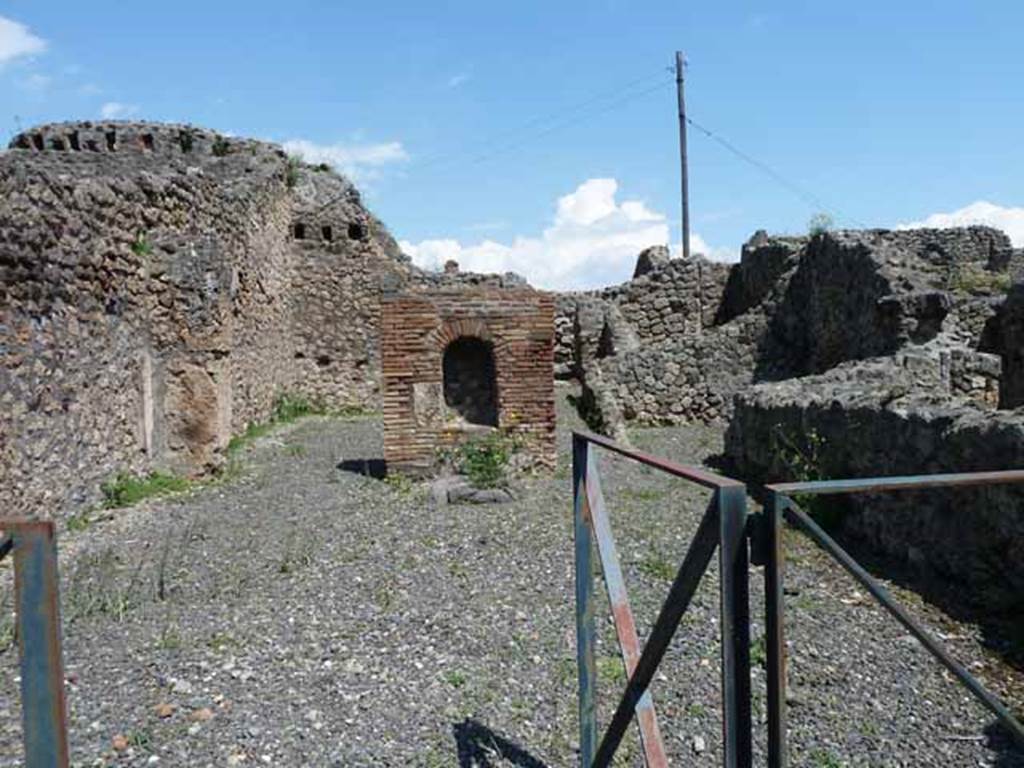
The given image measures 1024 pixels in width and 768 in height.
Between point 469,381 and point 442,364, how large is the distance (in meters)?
0.51

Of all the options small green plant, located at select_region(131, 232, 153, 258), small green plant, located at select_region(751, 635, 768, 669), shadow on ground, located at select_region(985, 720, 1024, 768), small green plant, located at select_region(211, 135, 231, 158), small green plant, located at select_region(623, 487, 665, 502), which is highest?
small green plant, located at select_region(211, 135, 231, 158)

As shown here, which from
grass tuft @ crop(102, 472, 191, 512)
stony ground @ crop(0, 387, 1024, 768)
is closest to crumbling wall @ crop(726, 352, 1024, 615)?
stony ground @ crop(0, 387, 1024, 768)

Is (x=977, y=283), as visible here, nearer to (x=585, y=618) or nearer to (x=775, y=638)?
(x=585, y=618)

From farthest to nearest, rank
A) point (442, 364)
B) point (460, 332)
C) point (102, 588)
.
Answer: point (442, 364)
point (460, 332)
point (102, 588)

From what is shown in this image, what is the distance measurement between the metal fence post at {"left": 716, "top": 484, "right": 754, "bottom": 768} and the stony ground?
5.85 feet

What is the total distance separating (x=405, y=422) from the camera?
8.73 meters

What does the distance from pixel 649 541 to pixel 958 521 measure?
210 cm

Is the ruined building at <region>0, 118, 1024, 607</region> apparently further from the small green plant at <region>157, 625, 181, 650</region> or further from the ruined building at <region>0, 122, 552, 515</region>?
the small green plant at <region>157, 625, 181, 650</region>

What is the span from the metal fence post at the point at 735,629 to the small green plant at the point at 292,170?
643 inches

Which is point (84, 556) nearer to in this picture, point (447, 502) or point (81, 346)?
point (81, 346)

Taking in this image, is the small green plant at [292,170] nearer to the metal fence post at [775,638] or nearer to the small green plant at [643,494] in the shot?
the small green plant at [643,494]

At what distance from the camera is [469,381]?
9562mm

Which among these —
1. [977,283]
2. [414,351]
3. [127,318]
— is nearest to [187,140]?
[127,318]

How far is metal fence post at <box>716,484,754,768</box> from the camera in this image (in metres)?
1.60
